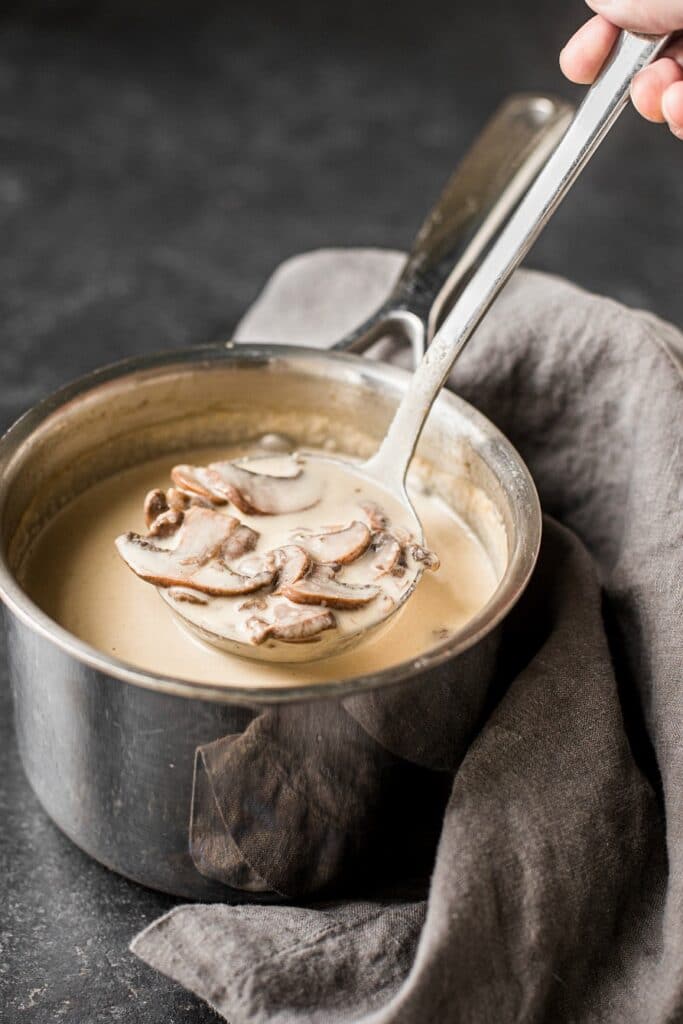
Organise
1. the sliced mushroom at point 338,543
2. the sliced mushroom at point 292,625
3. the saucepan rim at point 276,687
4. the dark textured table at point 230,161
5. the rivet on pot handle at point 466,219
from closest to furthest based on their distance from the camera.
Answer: the saucepan rim at point 276,687 → the sliced mushroom at point 292,625 → the sliced mushroom at point 338,543 → the rivet on pot handle at point 466,219 → the dark textured table at point 230,161

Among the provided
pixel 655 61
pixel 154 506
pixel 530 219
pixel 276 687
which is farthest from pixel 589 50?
pixel 276 687

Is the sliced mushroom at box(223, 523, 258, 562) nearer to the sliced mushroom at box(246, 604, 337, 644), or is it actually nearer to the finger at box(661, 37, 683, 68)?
the sliced mushroom at box(246, 604, 337, 644)

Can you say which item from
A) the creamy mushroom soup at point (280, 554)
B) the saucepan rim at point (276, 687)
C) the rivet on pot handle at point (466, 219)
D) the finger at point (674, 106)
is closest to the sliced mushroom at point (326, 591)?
the creamy mushroom soup at point (280, 554)

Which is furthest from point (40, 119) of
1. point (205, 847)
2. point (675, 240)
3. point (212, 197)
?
point (205, 847)

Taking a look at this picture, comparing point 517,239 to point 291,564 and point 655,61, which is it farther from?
point 291,564

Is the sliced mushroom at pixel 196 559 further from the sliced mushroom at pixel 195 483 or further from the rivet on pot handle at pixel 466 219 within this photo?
the rivet on pot handle at pixel 466 219

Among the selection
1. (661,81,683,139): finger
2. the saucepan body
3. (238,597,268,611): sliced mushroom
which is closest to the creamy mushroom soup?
(238,597,268,611): sliced mushroom
